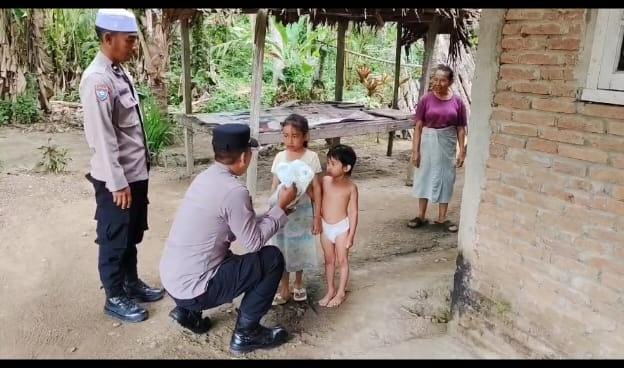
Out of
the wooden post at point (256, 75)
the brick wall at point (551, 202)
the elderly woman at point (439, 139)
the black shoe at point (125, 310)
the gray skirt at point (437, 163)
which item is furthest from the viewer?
the gray skirt at point (437, 163)

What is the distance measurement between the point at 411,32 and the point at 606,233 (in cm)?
582

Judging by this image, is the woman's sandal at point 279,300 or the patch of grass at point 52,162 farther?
the patch of grass at point 52,162

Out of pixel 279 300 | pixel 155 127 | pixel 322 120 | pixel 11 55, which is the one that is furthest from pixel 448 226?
pixel 11 55

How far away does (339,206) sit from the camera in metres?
3.32

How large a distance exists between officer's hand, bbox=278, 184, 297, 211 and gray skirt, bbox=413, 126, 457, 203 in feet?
8.52

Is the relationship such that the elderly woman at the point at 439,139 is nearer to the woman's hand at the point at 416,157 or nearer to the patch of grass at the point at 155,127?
the woman's hand at the point at 416,157

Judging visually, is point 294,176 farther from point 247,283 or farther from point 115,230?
point 115,230

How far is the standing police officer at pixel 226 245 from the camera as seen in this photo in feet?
8.91

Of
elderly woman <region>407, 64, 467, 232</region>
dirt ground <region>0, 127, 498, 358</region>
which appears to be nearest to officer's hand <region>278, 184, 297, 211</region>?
dirt ground <region>0, 127, 498, 358</region>

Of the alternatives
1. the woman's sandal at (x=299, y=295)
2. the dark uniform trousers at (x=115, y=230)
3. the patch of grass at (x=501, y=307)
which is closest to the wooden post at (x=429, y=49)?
the woman's sandal at (x=299, y=295)

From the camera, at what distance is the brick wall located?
2541 mm

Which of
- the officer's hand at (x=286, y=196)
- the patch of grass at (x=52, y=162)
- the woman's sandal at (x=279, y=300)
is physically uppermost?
the officer's hand at (x=286, y=196)

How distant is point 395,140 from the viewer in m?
10.1

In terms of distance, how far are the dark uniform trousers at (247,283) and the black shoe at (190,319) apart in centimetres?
20
